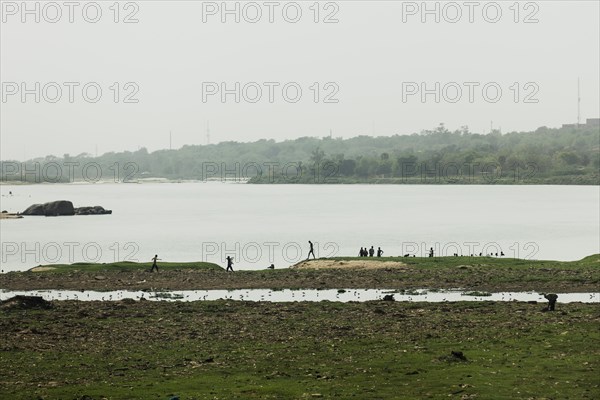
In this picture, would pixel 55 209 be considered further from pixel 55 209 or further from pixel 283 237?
pixel 283 237

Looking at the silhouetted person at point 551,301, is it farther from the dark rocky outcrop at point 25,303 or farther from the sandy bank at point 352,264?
the dark rocky outcrop at point 25,303

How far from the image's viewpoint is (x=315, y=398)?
2902 cm

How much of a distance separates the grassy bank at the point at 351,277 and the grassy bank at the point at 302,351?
13237 millimetres

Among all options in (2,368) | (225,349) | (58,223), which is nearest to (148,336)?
(225,349)

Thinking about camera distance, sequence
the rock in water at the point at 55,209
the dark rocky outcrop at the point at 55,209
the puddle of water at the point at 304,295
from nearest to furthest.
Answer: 1. the puddle of water at the point at 304,295
2. the rock in water at the point at 55,209
3. the dark rocky outcrop at the point at 55,209

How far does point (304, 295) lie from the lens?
59.0m

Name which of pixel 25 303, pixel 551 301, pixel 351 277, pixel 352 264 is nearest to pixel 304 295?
pixel 351 277

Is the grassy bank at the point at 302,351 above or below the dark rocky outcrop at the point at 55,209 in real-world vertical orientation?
below

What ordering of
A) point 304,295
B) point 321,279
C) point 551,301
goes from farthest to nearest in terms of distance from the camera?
point 321,279, point 304,295, point 551,301

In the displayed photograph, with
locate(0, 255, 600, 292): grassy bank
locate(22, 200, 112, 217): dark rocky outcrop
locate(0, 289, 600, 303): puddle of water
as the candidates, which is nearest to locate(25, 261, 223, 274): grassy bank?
locate(0, 255, 600, 292): grassy bank

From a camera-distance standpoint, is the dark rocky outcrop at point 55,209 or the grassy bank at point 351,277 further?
the dark rocky outcrop at point 55,209

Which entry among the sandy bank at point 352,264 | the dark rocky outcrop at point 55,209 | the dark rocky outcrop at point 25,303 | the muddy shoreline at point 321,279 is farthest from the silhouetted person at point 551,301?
the dark rocky outcrop at point 55,209

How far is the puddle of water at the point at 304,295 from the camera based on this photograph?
5574 cm

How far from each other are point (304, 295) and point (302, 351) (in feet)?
73.1
